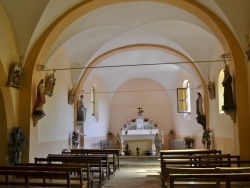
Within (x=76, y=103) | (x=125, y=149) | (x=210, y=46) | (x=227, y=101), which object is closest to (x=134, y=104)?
(x=125, y=149)

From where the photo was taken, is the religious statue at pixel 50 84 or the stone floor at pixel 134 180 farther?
the religious statue at pixel 50 84

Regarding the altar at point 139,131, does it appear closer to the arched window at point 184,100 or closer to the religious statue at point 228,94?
the arched window at point 184,100

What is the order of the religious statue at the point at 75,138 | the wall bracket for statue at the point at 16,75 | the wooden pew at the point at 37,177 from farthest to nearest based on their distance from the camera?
the religious statue at the point at 75,138 < the wall bracket for statue at the point at 16,75 < the wooden pew at the point at 37,177

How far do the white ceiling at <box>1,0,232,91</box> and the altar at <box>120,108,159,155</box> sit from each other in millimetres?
3758

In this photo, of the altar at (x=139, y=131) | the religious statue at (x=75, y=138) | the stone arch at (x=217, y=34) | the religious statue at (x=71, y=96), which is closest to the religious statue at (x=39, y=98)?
the stone arch at (x=217, y=34)

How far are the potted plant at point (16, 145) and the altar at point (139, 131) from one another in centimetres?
759

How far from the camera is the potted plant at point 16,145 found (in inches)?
277

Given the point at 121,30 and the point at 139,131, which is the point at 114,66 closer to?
the point at 121,30

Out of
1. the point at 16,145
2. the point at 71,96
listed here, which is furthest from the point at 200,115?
the point at 16,145

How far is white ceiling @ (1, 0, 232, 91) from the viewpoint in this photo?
7.30 metres

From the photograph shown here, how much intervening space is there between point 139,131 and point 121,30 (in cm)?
688

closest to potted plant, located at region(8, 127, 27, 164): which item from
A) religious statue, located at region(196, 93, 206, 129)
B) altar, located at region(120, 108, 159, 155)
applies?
religious statue, located at region(196, 93, 206, 129)

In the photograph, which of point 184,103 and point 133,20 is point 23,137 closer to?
point 133,20

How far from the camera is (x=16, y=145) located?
704 cm
